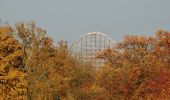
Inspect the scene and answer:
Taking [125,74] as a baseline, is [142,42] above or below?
above

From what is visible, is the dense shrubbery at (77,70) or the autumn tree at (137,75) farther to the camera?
the autumn tree at (137,75)

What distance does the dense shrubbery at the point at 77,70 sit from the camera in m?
30.4

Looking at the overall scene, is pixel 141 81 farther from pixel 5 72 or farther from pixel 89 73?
pixel 5 72

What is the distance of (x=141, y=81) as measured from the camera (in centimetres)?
4444

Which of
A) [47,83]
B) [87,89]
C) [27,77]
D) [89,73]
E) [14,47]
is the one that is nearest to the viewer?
[27,77]

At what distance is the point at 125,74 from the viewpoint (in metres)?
43.7

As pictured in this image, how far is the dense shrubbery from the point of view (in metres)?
30.4

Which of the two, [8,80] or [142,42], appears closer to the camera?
[8,80]

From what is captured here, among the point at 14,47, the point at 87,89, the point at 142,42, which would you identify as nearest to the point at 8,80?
the point at 14,47

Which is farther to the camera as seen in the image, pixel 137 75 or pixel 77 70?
pixel 77 70

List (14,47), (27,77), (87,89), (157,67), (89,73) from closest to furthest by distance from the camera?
(27,77)
(14,47)
(87,89)
(157,67)
(89,73)

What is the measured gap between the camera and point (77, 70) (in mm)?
46656

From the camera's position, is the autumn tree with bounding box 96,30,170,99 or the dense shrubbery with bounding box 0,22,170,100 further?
the autumn tree with bounding box 96,30,170,99

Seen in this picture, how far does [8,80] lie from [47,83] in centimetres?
492
